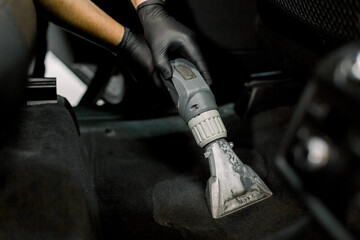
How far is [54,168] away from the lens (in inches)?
27.0

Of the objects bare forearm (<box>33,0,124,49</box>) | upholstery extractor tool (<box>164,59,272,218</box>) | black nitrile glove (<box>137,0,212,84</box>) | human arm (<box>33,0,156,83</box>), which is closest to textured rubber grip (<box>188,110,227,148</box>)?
upholstery extractor tool (<box>164,59,272,218</box>)

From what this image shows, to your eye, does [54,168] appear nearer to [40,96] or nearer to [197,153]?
[40,96]

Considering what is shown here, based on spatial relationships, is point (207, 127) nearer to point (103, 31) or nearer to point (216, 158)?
point (216, 158)

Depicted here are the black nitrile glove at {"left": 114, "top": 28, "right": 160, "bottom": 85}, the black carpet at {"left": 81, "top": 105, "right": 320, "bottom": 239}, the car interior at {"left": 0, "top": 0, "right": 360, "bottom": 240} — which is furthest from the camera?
the black nitrile glove at {"left": 114, "top": 28, "right": 160, "bottom": 85}

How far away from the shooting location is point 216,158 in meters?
0.83

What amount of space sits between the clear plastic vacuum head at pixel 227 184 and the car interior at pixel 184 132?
0.02m

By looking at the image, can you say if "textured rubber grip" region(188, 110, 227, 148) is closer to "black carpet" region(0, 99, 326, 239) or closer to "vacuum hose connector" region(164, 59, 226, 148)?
"vacuum hose connector" region(164, 59, 226, 148)

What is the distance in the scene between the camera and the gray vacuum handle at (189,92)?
844 millimetres

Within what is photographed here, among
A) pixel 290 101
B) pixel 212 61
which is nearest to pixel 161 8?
pixel 212 61

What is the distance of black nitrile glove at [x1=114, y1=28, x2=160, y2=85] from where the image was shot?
1041mm

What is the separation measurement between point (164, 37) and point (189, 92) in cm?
18

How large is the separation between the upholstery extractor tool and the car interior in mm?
28

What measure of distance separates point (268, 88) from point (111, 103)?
568mm

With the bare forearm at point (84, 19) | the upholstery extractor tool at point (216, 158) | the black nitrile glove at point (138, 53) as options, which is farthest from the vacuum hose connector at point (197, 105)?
the bare forearm at point (84, 19)
